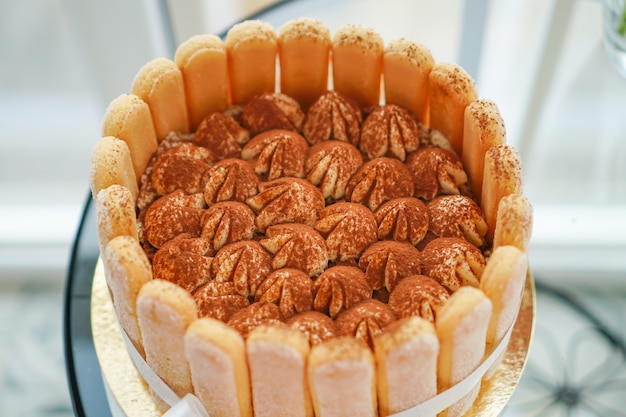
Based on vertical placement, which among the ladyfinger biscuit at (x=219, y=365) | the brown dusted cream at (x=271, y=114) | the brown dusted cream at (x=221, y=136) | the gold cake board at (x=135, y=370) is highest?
the brown dusted cream at (x=271, y=114)

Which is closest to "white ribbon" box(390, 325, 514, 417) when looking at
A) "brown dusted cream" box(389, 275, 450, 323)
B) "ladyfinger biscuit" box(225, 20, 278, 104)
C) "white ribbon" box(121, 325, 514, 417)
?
"white ribbon" box(121, 325, 514, 417)

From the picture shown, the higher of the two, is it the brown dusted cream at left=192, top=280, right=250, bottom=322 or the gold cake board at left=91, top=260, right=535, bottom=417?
the brown dusted cream at left=192, top=280, right=250, bottom=322

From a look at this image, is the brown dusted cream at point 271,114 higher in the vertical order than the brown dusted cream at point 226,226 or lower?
higher

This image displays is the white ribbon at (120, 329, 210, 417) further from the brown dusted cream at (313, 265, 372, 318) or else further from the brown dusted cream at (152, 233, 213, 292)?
the brown dusted cream at (313, 265, 372, 318)

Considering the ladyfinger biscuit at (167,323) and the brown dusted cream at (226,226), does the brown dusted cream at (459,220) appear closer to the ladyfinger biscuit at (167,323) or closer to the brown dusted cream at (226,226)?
the brown dusted cream at (226,226)

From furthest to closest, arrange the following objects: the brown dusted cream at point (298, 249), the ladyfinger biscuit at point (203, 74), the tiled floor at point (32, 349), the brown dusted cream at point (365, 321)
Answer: the tiled floor at point (32, 349)
the ladyfinger biscuit at point (203, 74)
the brown dusted cream at point (298, 249)
the brown dusted cream at point (365, 321)

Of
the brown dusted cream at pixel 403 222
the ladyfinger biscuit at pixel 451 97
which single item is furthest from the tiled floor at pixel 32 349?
the ladyfinger biscuit at pixel 451 97
